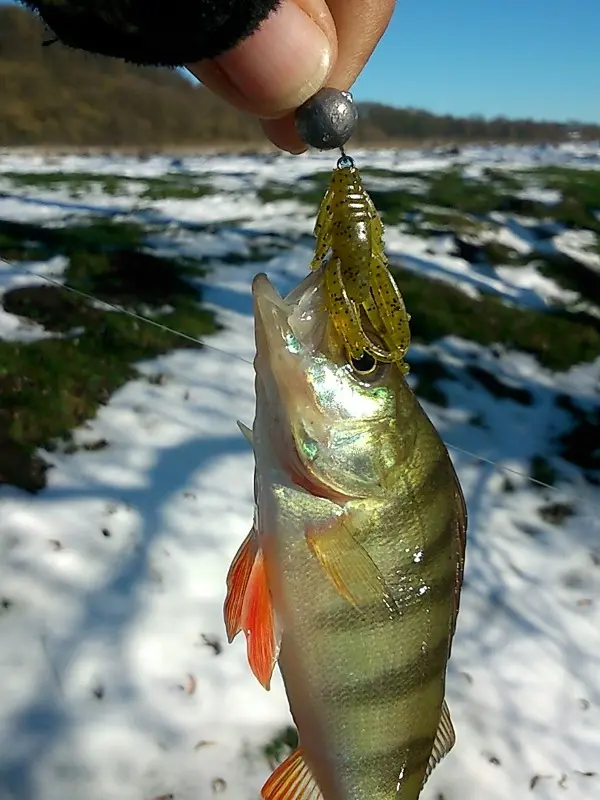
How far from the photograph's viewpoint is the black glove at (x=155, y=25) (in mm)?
1240

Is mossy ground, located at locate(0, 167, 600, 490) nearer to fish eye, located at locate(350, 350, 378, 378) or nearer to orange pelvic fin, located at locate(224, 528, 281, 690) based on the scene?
orange pelvic fin, located at locate(224, 528, 281, 690)

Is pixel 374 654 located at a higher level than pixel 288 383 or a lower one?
lower

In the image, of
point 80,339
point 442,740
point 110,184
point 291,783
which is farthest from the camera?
point 110,184

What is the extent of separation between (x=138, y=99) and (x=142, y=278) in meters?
20.5

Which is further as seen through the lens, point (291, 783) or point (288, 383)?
point (291, 783)

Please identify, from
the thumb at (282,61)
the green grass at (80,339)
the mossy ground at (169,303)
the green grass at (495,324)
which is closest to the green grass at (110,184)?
the mossy ground at (169,303)

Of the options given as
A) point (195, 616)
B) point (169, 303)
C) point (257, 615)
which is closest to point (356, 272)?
point (257, 615)

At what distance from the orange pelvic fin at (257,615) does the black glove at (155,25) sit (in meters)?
0.87

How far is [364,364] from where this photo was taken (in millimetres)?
1465

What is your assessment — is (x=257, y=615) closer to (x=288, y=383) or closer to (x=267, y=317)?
(x=288, y=383)

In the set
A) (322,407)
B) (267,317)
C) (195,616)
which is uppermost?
(267,317)

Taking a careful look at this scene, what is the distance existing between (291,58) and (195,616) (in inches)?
89.8

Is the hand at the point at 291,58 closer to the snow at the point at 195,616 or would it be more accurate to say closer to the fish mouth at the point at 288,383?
the fish mouth at the point at 288,383

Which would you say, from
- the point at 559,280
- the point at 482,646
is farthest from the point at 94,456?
the point at 559,280
